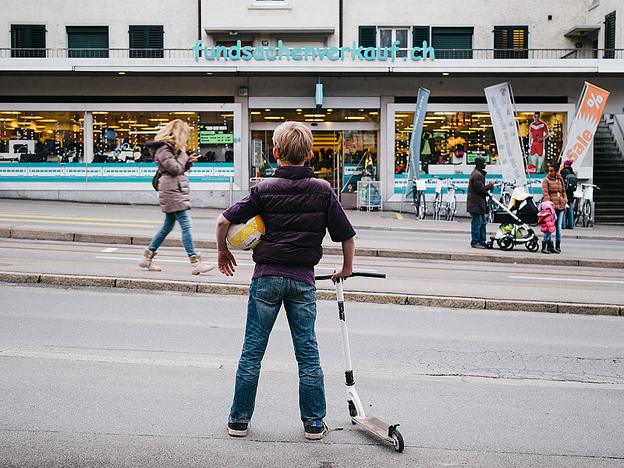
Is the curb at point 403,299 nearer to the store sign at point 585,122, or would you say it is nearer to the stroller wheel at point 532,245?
the stroller wheel at point 532,245

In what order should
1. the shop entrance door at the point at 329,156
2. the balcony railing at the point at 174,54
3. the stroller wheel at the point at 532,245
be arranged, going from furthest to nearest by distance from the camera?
the balcony railing at the point at 174,54 < the shop entrance door at the point at 329,156 < the stroller wheel at the point at 532,245

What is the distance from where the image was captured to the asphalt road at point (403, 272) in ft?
36.4

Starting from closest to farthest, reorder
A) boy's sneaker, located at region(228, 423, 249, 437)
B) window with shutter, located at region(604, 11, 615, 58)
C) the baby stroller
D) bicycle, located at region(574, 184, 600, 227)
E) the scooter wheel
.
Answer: the scooter wheel
boy's sneaker, located at region(228, 423, 249, 437)
the baby stroller
bicycle, located at region(574, 184, 600, 227)
window with shutter, located at region(604, 11, 615, 58)

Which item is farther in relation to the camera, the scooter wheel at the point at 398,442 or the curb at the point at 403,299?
the curb at the point at 403,299

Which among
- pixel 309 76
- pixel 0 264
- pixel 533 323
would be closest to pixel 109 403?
pixel 533 323

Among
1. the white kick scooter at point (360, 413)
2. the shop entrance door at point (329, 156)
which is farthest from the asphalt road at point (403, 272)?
the shop entrance door at point (329, 156)

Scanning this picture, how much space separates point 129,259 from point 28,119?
50.2 ft

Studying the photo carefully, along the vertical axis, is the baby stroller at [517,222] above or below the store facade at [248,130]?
below

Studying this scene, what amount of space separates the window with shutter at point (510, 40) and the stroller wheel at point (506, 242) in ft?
43.3

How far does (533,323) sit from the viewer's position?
963 centimetres

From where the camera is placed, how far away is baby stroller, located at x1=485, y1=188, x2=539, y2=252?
17.0 metres

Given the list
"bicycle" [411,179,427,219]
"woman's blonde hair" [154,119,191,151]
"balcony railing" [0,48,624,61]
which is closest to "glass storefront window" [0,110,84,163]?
"balcony railing" [0,48,624,61]

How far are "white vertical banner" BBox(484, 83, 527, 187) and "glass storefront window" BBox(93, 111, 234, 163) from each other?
27.6 ft

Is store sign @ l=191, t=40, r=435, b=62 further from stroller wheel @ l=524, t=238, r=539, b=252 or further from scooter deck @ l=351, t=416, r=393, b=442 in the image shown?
scooter deck @ l=351, t=416, r=393, b=442
